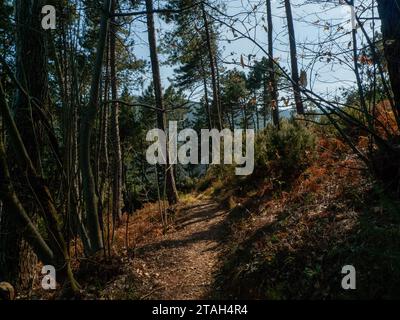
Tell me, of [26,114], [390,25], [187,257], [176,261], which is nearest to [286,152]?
[187,257]

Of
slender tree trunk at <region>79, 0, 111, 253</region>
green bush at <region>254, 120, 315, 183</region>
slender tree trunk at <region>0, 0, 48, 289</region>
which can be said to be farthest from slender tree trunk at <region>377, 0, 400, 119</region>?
green bush at <region>254, 120, 315, 183</region>

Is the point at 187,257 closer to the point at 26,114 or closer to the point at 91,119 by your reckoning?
the point at 91,119

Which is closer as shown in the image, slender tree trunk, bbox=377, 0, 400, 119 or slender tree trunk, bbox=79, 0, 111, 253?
slender tree trunk, bbox=377, 0, 400, 119

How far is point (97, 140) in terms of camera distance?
4520 millimetres

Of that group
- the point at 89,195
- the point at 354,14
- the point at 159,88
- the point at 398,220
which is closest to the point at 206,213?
the point at 159,88

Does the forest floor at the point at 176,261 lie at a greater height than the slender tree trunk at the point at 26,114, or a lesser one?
lesser

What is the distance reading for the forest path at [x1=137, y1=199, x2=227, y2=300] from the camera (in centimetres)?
466

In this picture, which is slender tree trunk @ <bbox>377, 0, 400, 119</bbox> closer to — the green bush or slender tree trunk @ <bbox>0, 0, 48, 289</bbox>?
slender tree trunk @ <bbox>0, 0, 48, 289</bbox>

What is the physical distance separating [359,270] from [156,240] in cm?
464

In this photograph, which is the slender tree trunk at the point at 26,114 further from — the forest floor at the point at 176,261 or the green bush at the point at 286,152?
the green bush at the point at 286,152

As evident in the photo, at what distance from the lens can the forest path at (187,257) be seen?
15.3 feet

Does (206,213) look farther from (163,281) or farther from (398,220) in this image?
(398,220)

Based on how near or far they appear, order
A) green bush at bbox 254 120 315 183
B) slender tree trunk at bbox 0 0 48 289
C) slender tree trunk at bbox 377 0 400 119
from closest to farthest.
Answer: slender tree trunk at bbox 377 0 400 119
slender tree trunk at bbox 0 0 48 289
green bush at bbox 254 120 315 183

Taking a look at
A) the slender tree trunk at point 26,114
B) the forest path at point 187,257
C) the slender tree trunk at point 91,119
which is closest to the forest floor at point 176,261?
the forest path at point 187,257
